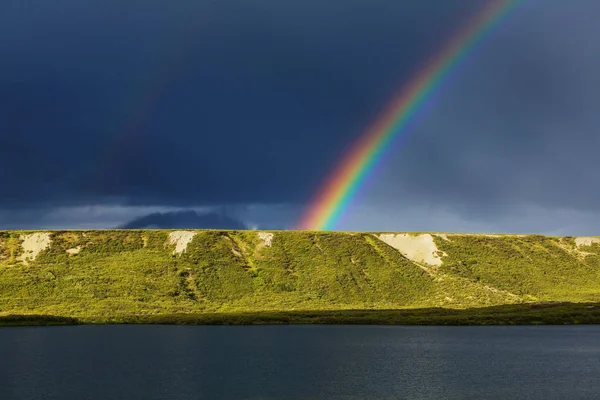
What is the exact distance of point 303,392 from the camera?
160 feet

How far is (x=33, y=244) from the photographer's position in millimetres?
180250

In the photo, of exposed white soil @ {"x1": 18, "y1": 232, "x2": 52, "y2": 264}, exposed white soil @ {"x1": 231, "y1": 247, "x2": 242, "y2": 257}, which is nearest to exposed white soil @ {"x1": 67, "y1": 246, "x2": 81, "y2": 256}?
exposed white soil @ {"x1": 18, "y1": 232, "x2": 52, "y2": 264}

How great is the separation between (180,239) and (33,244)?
42.8m

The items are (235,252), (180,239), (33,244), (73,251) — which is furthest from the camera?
(180,239)

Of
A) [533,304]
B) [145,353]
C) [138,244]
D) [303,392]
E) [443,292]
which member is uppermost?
[138,244]

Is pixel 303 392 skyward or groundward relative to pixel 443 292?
groundward

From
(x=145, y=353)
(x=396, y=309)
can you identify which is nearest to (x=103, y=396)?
(x=145, y=353)

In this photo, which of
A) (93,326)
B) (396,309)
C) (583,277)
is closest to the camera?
(93,326)

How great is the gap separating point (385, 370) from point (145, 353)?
2947 cm

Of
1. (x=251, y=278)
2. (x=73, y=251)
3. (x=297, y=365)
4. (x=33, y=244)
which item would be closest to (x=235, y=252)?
(x=251, y=278)

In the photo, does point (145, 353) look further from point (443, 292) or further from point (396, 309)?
point (443, 292)

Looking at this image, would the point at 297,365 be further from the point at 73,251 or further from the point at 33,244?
the point at 33,244

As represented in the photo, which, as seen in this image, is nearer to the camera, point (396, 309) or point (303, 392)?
point (303, 392)

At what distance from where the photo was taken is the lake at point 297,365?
48781 mm
